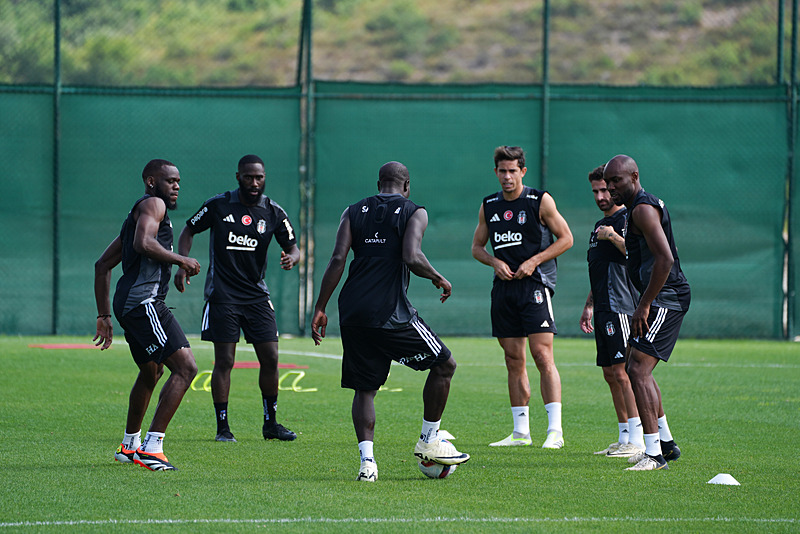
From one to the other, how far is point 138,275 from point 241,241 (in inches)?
57.7

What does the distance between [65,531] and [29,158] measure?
12.4 meters

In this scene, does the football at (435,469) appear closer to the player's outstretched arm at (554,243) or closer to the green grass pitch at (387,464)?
A: the green grass pitch at (387,464)

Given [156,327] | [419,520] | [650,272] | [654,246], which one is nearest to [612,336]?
[650,272]

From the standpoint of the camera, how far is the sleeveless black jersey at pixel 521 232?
865cm

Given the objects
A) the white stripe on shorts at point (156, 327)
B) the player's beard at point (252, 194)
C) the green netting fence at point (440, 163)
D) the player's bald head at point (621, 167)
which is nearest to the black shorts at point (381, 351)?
the white stripe on shorts at point (156, 327)

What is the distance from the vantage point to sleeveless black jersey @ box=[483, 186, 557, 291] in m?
8.65

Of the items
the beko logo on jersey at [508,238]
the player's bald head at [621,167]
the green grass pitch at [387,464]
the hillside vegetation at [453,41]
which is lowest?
the green grass pitch at [387,464]

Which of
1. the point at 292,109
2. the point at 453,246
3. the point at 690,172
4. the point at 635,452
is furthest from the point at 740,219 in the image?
the point at 635,452

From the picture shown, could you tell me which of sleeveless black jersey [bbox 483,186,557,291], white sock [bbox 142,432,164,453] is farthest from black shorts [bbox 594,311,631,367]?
white sock [bbox 142,432,164,453]

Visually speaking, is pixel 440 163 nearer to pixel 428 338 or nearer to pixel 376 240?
pixel 376 240

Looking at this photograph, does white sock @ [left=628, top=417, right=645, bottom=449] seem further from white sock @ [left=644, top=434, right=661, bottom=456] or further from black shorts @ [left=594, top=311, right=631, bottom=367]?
white sock @ [left=644, top=434, right=661, bottom=456]

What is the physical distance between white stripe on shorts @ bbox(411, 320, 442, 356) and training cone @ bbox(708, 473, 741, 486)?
1.94 metres

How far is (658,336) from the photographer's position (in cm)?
729

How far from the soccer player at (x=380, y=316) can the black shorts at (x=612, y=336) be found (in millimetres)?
1781
